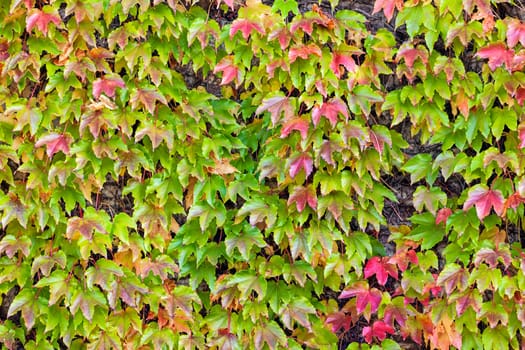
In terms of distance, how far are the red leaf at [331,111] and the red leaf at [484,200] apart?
60cm

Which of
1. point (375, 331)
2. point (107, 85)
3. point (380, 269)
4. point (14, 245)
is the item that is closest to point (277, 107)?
point (107, 85)

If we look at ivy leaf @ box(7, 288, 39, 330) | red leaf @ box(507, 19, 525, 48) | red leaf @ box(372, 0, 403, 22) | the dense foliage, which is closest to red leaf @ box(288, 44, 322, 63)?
the dense foliage

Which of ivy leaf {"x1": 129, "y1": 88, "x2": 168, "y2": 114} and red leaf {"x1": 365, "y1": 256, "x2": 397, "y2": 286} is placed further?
red leaf {"x1": 365, "y1": 256, "x2": 397, "y2": 286}

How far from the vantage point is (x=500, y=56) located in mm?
2381

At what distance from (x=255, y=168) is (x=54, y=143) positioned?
0.83 metres

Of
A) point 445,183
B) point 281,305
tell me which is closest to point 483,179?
point 445,183

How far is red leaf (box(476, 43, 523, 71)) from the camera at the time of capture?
2.37 meters

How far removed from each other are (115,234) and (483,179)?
1.53 metres

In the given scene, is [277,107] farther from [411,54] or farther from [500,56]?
[500,56]

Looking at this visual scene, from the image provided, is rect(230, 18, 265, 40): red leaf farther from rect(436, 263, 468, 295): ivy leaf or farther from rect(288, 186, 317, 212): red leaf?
rect(436, 263, 468, 295): ivy leaf

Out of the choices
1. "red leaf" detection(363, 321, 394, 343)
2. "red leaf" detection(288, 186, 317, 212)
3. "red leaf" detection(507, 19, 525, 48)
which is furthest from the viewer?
"red leaf" detection(363, 321, 394, 343)

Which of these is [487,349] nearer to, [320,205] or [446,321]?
[446,321]

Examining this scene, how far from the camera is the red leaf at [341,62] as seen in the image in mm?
2447

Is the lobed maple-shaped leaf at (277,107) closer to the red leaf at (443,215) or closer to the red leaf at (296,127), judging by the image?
the red leaf at (296,127)
